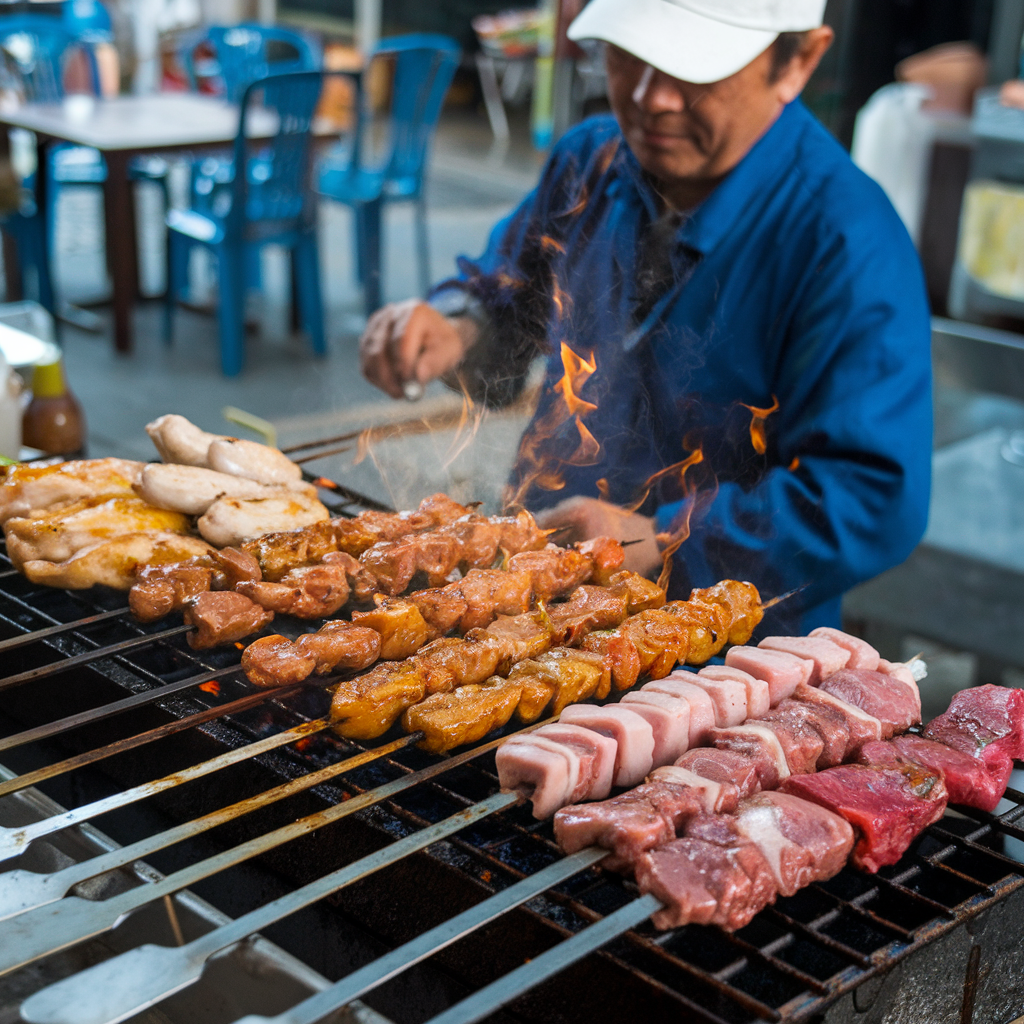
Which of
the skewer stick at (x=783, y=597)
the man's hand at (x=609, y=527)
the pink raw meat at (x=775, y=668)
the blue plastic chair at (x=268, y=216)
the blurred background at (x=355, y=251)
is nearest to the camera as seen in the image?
the pink raw meat at (x=775, y=668)

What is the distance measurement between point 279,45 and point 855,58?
1200 cm

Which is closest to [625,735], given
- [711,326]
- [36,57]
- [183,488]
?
[183,488]

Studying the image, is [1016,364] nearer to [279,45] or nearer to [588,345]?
[588,345]

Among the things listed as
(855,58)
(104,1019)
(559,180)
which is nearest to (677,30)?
(559,180)

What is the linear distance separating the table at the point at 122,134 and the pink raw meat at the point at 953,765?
7.47m

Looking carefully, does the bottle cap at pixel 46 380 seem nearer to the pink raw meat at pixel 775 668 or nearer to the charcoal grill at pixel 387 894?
the charcoal grill at pixel 387 894

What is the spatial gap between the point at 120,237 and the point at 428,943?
8.12 meters

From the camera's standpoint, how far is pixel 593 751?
6.29 feet

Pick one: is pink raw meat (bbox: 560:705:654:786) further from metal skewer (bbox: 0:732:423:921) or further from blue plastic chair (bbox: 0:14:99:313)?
blue plastic chair (bbox: 0:14:99:313)

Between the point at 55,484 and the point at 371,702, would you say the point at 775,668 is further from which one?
the point at 55,484

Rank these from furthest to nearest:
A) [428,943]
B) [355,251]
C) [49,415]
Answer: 1. [355,251]
2. [49,415]
3. [428,943]

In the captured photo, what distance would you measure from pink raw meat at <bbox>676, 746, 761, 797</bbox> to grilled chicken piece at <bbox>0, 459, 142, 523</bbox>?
5.41 ft

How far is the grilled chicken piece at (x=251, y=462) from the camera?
9.54 feet

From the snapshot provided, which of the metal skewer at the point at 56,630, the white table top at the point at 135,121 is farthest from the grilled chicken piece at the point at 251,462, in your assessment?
the white table top at the point at 135,121
